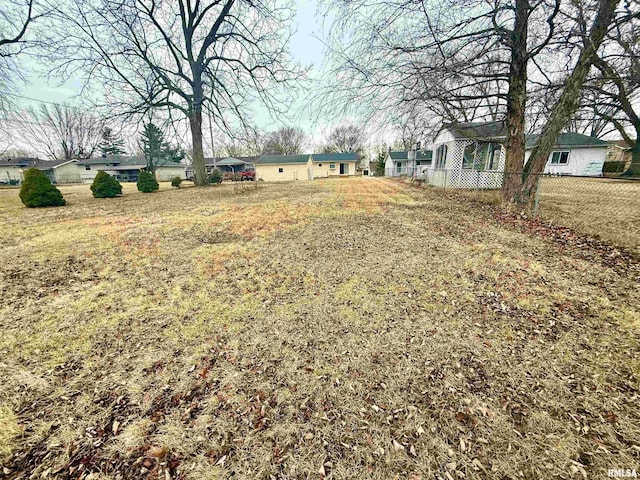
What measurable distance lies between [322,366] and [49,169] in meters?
54.5

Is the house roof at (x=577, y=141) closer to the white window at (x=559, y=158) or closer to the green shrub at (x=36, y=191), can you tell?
the white window at (x=559, y=158)

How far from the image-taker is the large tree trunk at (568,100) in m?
5.33

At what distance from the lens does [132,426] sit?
1.62 m

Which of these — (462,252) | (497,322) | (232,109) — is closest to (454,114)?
(462,252)

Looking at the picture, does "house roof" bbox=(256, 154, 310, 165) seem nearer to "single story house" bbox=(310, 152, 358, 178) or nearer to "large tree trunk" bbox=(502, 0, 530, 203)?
"single story house" bbox=(310, 152, 358, 178)

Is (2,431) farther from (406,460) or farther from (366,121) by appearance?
(366,121)

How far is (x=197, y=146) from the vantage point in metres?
17.9

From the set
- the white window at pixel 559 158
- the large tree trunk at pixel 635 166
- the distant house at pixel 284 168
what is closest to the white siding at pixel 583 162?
the white window at pixel 559 158

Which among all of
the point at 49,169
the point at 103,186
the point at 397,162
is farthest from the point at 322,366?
the point at 49,169

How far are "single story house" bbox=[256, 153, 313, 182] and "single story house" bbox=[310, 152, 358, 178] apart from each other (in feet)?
11.4

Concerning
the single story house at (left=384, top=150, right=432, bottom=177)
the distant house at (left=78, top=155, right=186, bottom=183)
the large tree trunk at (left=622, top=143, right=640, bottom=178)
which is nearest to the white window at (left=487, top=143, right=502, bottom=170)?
the large tree trunk at (left=622, top=143, right=640, bottom=178)

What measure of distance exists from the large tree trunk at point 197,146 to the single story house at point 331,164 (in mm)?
18803

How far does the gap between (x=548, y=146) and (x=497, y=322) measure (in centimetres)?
624

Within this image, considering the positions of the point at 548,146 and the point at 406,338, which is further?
the point at 548,146
